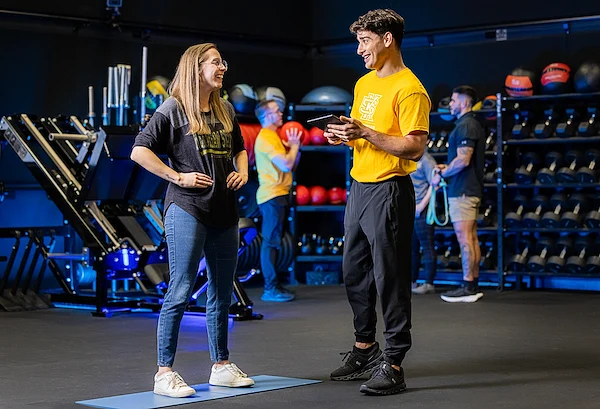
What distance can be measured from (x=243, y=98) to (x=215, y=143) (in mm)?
5087

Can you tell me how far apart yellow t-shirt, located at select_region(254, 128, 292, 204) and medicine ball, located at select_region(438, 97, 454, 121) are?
1945mm

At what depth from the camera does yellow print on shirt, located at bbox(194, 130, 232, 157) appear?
170 inches

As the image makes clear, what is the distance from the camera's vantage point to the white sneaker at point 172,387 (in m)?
4.21

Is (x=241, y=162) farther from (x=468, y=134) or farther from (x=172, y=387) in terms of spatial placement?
(x=468, y=134)

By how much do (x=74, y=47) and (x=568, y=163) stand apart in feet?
15.5

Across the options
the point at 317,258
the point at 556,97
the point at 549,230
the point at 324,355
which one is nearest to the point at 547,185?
the point at 549,230

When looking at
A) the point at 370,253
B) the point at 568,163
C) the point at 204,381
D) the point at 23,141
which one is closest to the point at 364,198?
the point at 370,253

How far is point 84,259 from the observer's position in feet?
24.9

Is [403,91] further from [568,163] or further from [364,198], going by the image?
[568,163]

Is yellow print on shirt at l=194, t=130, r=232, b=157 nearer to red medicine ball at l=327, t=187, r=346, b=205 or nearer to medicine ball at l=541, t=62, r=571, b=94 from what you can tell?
medicine ball at l=541, t=62, r=571, b=94

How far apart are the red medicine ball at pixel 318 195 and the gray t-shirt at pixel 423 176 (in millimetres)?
1468

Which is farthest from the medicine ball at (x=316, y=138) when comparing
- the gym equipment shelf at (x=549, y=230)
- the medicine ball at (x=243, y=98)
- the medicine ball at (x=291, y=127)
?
the gym equipment shelf at (x=549, y=230)

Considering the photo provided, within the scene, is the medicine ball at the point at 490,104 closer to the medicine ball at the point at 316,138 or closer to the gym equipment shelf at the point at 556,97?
the gym equipment shelf at the point at 556,97

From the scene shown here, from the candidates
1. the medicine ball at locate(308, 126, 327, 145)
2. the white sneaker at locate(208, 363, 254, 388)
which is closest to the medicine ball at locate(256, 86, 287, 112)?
the medicine ball at locate(308, 126, 327, 145)
